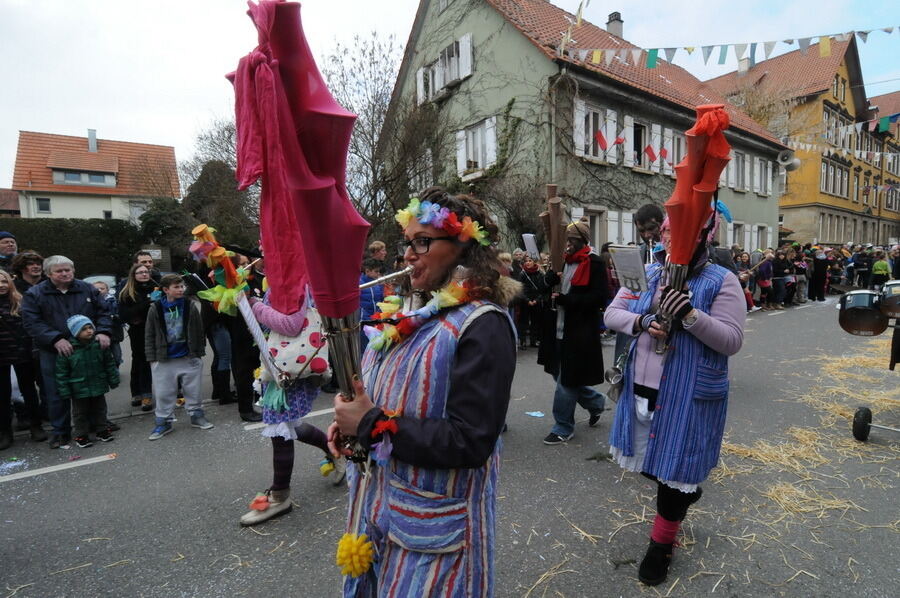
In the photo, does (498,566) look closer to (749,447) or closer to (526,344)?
(749,447)

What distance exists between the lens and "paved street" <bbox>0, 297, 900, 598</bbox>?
2.67 metres

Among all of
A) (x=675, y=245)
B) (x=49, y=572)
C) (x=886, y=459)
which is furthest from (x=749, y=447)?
(x=49, y=572)

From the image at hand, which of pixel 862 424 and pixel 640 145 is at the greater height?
pixel 640 145

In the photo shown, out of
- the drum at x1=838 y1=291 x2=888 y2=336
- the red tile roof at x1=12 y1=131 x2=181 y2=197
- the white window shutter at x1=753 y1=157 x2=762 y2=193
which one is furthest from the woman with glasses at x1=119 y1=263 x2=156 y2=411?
the red tile roof at x1=12 y1=131 x2=181 y2=197

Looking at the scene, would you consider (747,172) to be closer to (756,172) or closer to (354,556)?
(756,172)

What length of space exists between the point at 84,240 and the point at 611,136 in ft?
74.6

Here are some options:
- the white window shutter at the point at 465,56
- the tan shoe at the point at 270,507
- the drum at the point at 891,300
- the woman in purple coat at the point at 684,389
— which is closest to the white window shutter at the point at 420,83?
the white window shutter at the point at 465,56

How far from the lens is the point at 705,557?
9.20 feet

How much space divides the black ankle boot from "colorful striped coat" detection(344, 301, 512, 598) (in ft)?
4.80

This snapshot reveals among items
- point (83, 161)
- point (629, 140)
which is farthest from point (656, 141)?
point (83, 161)

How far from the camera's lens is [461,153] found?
53.5ft

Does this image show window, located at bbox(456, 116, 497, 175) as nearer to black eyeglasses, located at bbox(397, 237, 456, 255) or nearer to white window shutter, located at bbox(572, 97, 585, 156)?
white window shutter, located at bbox(572, 97, 585, 156)

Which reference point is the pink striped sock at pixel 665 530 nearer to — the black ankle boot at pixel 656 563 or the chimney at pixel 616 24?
→ the black ankle boot at pixel 656 563

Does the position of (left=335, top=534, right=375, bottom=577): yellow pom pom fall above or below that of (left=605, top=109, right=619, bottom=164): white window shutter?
below
